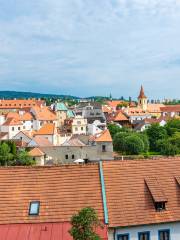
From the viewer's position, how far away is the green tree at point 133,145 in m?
77.6

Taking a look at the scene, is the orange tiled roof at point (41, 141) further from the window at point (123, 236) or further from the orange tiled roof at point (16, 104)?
the orange tiled roof at point (16, 104)

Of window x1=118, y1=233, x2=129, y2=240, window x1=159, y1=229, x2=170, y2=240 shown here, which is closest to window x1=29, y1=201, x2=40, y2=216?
window x1=118, y1=233, x2=129, y2=240

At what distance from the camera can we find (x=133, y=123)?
414ft

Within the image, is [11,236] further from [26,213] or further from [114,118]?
[114,118]

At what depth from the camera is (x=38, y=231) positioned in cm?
1884

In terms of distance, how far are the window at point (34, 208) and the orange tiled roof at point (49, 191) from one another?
16 cm

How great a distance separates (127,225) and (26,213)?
4.68 m

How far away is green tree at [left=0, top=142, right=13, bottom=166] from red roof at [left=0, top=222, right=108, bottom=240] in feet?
134

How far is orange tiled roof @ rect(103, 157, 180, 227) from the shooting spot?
65.2 ft

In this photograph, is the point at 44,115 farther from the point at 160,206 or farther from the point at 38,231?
the point at 38,231

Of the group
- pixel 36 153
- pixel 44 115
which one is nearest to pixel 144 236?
pixel 36 153

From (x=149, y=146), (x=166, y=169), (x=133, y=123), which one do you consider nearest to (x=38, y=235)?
(x=166, y=169)

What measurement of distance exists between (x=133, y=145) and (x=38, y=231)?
196 feet

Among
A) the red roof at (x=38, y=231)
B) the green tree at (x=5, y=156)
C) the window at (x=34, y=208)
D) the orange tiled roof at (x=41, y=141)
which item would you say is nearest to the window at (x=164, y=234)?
the red roof at (x=38, y=231)
